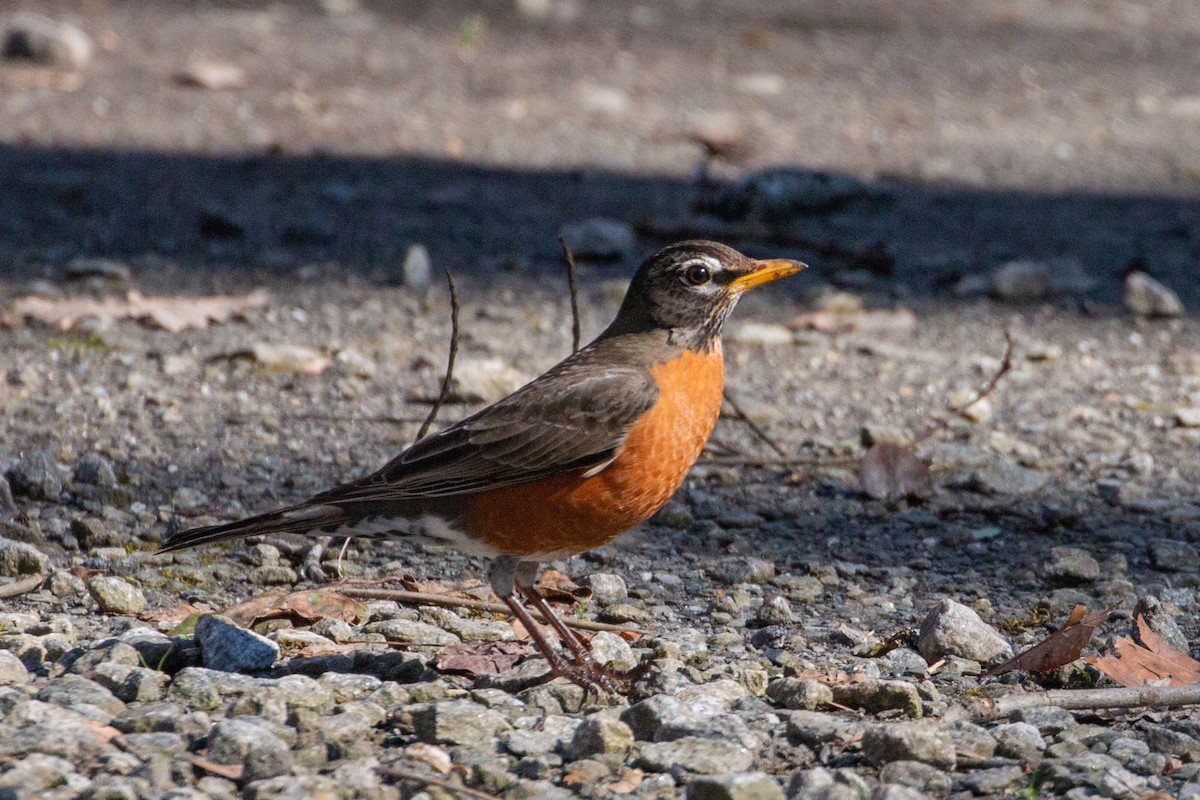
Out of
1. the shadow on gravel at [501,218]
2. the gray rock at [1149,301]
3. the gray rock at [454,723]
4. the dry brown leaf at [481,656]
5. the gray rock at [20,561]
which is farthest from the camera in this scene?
the shadow on gravel at [501,218]

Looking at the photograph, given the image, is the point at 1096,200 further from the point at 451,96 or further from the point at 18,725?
the point at 18,725

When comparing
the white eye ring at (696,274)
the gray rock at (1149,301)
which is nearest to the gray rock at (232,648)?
the white eye ring at (696,274)

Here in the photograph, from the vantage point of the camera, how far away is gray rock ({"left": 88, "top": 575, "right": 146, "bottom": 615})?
4.16 metres

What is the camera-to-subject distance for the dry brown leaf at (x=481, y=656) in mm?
3947

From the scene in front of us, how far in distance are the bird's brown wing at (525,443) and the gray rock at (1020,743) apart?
50.7 inches

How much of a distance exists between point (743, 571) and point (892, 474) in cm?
96

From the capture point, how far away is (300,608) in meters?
4.20

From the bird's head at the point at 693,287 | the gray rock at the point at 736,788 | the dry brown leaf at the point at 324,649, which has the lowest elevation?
the dry brown leaf at the point at 324,649

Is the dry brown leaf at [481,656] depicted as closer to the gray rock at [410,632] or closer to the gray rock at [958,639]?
the gray rock at [410,632]

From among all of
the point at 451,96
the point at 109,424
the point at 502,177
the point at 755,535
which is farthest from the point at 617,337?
the point at 451,96

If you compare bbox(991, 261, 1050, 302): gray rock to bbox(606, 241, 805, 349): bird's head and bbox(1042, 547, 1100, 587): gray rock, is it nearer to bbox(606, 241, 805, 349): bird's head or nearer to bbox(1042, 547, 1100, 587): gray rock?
bbox(1042, 547, 1100, 587): gray rock

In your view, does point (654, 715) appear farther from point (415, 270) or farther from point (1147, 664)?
point (415, 270)

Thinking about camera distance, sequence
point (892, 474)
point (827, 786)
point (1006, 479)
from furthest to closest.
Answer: point (1006, 479) < point (892, 474) < point (827, 786)

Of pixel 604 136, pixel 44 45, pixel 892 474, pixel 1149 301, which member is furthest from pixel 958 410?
pixel 44 45
